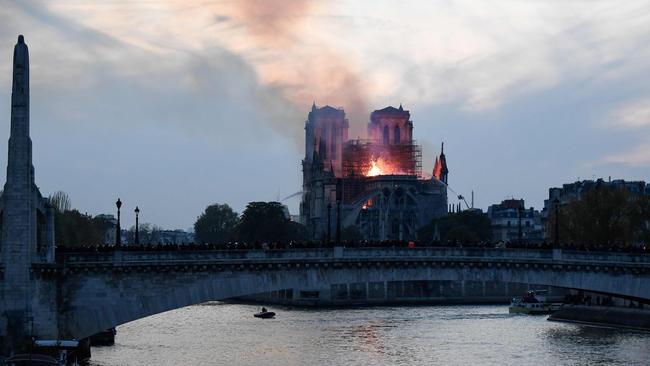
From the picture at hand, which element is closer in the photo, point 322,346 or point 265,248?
point 265,248

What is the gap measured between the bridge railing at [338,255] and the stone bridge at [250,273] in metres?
0.05

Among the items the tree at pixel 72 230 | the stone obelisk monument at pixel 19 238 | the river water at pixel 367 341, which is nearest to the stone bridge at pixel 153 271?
the stone obelisk monument at pixel 19 238

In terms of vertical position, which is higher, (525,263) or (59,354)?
(525,263)

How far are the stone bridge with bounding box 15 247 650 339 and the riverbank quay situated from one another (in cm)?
2801

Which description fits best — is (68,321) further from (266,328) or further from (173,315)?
(173,315)

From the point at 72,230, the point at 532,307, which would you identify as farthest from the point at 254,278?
the point at 72,230

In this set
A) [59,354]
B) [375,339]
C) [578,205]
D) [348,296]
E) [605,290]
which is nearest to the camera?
[59,354]

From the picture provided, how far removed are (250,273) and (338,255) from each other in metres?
4.90

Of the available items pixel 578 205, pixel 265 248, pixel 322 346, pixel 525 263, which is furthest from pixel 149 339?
pixel 578 205

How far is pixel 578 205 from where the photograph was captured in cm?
13462

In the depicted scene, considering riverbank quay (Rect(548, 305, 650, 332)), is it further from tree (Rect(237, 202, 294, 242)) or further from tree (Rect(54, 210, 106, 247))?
tree (Rect(237, 202, 294, 242))

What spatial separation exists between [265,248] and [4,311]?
1414cm

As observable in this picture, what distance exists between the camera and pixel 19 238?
64312 mm

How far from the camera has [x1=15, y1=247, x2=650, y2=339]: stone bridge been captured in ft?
215
